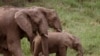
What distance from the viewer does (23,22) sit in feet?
19.6

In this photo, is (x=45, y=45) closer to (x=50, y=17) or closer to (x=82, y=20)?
(x=50, y=17)

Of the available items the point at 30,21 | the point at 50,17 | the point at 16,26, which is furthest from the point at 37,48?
the point at 16,26

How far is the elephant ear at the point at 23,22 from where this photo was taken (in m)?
5.93

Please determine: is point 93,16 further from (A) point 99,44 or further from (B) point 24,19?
(B) point 24,19

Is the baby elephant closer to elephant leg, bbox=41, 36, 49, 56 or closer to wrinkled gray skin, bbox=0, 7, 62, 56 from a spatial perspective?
elephant leg, bbox=41, 36, 49, 56

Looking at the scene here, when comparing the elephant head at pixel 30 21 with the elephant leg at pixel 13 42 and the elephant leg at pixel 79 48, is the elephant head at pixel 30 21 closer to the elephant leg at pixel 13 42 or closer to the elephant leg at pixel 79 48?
the elephant leg at pixel 13 42

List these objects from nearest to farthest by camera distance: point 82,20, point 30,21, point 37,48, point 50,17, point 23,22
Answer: point 23,22 < point 30,21 < point 50,17 < point 37,48 < point 82,20

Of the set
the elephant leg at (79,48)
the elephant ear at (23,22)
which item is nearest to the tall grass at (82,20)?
the elephant leg at (79,48)

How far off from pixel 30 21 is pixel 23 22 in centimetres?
15

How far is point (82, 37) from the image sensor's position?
8523 mm

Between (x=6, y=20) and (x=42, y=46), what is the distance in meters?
0.65

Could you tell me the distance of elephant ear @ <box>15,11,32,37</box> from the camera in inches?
233

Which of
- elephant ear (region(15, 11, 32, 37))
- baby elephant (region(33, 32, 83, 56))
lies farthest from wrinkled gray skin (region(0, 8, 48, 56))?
baby elephant (region(33, 32, 83, 56))

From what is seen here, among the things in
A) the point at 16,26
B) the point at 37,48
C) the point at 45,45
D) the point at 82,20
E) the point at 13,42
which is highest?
the point at 16,26
